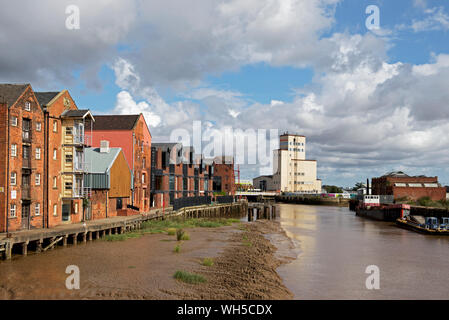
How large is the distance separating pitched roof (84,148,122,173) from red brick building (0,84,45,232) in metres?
11.6

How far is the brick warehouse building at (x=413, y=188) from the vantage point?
105 meters

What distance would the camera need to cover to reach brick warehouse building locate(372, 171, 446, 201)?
344 feet

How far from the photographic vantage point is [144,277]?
79.6ft

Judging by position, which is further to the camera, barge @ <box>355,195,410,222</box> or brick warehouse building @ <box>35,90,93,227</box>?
barge @ <box>355,195,410,222</box>

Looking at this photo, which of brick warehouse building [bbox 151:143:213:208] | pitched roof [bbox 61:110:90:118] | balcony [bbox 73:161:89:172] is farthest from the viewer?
brick warehouse building [bbox 151:143:213:208]

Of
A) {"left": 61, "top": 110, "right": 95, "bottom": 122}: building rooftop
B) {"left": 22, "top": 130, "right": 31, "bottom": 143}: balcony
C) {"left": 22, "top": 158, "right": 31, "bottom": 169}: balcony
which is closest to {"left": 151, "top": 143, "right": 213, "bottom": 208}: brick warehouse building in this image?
{"left": 61, "top": 110, "right": 95, "bottom": 122}: building rooftop

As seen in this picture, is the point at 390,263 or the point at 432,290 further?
the point at 390,263

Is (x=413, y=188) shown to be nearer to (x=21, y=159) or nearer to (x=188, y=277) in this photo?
(x=21, y=159)

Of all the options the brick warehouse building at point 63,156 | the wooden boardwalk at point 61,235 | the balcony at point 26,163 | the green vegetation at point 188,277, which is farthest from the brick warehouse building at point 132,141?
the green vegetation at point 188,277

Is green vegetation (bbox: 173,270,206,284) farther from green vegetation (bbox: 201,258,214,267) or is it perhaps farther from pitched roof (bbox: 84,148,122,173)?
pitched roof (bbox: 84,148,122,173)

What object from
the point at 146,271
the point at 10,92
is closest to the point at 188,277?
the point at 146,271
